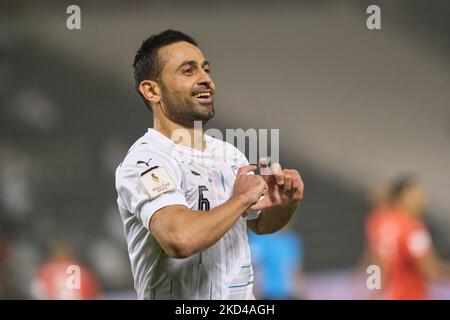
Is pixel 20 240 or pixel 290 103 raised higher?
pixel 290 103

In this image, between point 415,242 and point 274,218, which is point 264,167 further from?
point 415,242

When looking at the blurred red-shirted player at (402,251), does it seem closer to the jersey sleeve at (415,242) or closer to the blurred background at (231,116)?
the jersey sleeve at (415,242)

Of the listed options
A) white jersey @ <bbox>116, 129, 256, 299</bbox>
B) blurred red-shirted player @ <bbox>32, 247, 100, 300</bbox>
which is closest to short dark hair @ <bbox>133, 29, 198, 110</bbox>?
white jersey @ <bbox>116, 129, 256, 299</bbox>

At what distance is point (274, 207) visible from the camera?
2527 mm

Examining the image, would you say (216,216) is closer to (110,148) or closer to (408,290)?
(408,290)

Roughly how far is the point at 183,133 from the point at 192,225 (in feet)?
1.72

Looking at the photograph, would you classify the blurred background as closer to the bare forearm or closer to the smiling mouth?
the bare forearm

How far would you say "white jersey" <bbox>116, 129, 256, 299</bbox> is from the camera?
2.31 meters

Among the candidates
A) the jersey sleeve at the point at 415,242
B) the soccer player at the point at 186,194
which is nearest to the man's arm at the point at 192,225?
the soccer player at the point at 186,194

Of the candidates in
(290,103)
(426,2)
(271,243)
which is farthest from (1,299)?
(426,2)

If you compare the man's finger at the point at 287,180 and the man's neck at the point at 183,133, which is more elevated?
the man's neck at the point at 183,133

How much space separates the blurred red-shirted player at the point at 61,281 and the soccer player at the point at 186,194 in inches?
131

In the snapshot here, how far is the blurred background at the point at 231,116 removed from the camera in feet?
20.2

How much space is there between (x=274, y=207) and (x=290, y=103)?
A: 13.6 ft
